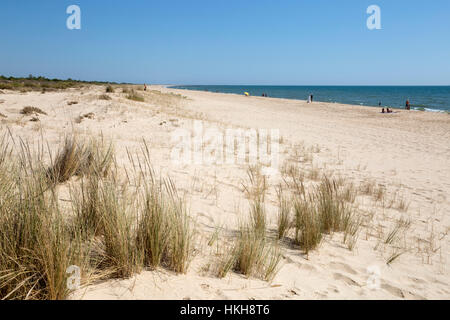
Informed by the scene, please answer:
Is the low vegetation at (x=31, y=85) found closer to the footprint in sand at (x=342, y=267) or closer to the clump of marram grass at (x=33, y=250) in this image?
the clump of marram grass at (x=33, y=250)

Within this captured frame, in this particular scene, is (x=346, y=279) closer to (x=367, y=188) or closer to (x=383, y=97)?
(x=367, y=188)

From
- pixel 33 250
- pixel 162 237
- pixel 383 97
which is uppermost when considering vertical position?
pixel 383 97

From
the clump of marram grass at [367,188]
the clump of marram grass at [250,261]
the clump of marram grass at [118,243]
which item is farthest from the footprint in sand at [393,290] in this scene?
the clump of marram grass at [367,188]

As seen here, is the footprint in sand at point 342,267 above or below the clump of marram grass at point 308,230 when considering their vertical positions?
below

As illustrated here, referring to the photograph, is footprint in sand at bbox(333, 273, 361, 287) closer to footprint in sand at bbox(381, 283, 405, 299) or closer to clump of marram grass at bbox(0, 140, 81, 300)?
footprint in sand at bbox(381, 283, 405, 299)

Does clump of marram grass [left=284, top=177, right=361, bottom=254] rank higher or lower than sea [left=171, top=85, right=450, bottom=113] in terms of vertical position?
lower

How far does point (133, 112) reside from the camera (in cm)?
1076

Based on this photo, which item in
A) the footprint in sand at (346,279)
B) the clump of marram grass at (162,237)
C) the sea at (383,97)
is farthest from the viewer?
the sea at (383,97)

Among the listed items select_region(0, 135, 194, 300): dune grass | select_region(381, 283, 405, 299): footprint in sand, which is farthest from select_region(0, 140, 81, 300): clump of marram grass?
select_region(381, 283, 405, 299): footprint in sand

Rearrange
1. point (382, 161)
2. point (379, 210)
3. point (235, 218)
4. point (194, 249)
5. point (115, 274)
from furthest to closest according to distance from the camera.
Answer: point (382, 161) < point (379, 210) < point (235, 218) < point (194, 249) < point (115, 274)

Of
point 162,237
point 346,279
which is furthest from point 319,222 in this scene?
point 162,237

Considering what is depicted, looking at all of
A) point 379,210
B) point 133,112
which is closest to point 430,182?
point 379,210
